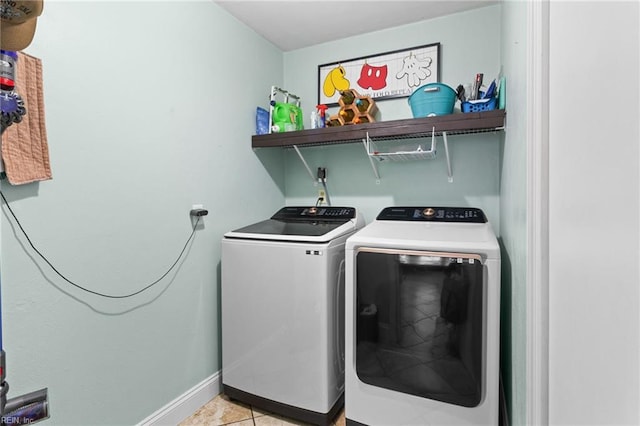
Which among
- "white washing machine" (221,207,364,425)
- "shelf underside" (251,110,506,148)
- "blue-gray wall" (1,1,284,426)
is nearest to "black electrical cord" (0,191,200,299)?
"blue-gray wall" (1,1,284,426)

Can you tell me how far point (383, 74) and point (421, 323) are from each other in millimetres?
1802

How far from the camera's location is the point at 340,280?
1.84 m

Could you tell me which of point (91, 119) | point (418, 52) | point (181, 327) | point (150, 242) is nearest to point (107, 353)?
point (181, 327)

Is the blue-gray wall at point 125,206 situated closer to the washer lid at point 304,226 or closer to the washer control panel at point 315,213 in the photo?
the washer lid at point 304,226

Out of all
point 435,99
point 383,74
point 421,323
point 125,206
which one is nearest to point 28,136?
point 125,206

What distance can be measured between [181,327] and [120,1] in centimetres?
168

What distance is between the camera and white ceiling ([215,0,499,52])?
2.05 m

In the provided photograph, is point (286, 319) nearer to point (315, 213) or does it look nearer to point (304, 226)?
point (304, 226)

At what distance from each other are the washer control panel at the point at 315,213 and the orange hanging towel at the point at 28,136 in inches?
57.2

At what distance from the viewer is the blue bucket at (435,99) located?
1.90 metres

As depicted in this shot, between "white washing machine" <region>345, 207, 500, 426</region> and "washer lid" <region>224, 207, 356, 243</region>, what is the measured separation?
0.24m

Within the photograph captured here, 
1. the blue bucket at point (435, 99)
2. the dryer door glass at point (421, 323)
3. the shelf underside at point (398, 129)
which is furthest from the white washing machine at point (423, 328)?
the blue bucket at point (435, 99)

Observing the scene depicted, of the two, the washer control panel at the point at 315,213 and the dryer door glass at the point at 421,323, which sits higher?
the washer control panel at the point at 315,213

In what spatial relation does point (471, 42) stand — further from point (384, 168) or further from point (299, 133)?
point (299, 133)
